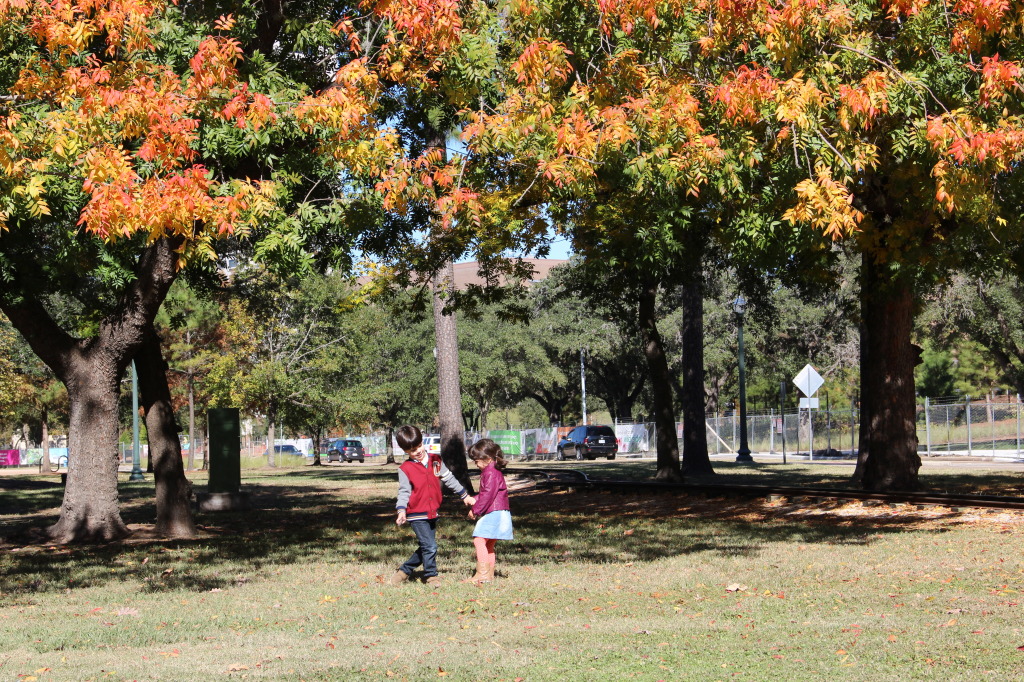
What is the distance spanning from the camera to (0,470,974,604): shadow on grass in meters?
11.2

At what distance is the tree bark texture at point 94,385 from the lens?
1451 cm

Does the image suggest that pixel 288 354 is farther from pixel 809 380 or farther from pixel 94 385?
pixel 94 385

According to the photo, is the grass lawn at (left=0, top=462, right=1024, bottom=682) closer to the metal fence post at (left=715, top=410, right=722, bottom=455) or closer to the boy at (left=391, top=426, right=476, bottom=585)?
the boy at (left=391, top=426, right=476, bottom=585)

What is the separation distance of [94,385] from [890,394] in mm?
11968

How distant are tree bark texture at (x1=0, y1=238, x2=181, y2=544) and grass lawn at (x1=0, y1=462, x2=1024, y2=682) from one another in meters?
0.75

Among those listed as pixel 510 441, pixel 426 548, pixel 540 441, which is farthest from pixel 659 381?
pixel 540 441

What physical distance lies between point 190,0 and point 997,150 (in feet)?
33.8

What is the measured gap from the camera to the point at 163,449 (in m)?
16.2

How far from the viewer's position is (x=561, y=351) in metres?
64.4

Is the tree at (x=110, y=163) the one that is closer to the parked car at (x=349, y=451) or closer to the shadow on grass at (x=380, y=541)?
the shadow on grass at (x=380, y=541)

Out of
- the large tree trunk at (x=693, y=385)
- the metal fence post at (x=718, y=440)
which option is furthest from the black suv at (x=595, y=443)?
the large tree trunk at (x=693, y=385)

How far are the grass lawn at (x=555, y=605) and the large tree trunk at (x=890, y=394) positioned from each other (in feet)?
8.90

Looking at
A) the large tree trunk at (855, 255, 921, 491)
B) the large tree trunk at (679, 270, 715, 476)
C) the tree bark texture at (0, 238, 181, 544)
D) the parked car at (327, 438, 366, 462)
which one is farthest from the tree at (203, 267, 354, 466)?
the large tree trunk at (855, 255, 921, 491)

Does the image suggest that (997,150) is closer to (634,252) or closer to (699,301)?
(634,252)
